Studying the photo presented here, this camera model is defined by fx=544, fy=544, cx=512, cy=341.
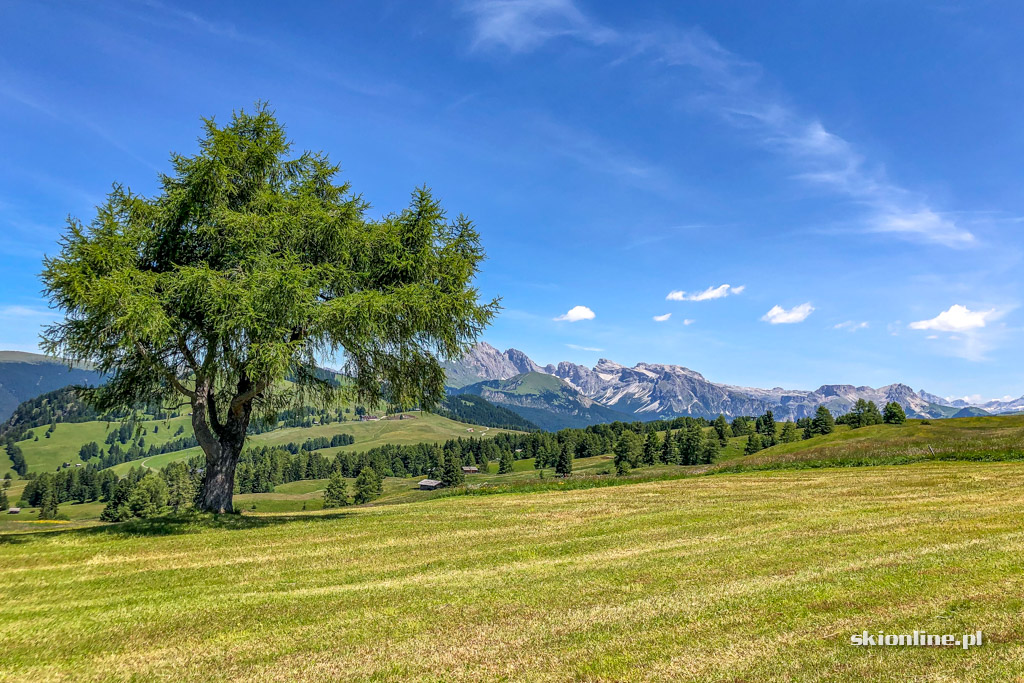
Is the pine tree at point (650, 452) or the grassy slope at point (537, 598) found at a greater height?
the grassy slope at point (537, 598)

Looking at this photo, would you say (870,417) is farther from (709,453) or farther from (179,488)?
(179,488)

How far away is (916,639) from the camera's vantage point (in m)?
7.85

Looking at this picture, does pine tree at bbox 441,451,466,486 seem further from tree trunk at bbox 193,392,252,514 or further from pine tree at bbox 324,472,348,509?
tree trunk at bbox 193,392,252,514

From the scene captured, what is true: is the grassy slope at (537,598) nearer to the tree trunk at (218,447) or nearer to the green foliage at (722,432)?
the tree trunk at (218,447)

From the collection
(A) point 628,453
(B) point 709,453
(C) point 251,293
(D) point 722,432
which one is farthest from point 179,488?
(C) point 251,293

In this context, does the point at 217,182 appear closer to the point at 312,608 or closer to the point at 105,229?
the point at 105,229

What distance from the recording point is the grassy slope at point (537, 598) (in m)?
7.69

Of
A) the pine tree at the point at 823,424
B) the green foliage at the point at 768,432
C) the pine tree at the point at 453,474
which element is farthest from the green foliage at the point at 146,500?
the pine tree at the point at 823,424

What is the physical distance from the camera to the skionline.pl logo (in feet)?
25.0

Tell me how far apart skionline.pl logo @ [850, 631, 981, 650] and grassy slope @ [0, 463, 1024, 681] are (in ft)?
0.66

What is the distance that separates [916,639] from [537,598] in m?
6.20

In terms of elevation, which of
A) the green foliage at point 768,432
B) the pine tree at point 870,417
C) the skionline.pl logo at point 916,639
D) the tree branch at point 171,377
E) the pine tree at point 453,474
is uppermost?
the tree branch at point 171,377

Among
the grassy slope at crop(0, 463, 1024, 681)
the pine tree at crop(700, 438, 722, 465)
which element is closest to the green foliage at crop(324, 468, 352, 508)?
the pine tree at crop(700, 438, 722, 465)

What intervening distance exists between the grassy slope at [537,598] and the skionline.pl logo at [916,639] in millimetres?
201
